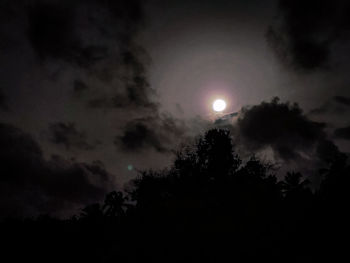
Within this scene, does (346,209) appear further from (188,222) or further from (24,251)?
(24,251)

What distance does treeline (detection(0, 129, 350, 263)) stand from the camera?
902cm

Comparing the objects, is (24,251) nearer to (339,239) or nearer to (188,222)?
(188,222)

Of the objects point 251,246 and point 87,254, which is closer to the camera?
point 251,246

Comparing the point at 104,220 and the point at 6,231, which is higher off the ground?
the point at 104,220

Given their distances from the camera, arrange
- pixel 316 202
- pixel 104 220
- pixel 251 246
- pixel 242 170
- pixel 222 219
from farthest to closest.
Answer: pixel 104 220
pixel 242 170
pixel 222 219
pixel 251 246
pixel 316 202

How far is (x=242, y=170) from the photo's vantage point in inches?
1157

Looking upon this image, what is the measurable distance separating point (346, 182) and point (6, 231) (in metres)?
44.2

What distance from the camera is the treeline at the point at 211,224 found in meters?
9.02

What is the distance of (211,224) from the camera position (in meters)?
14.6

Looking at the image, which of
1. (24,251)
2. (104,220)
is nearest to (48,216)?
(24,251)

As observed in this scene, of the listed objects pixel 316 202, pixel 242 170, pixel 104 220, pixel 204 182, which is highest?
pixel 242 170

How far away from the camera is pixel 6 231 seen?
102 feet

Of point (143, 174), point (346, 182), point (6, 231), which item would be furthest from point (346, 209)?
point (6, 231)

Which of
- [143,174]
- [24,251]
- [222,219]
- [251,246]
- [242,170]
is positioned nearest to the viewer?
[251,246]
